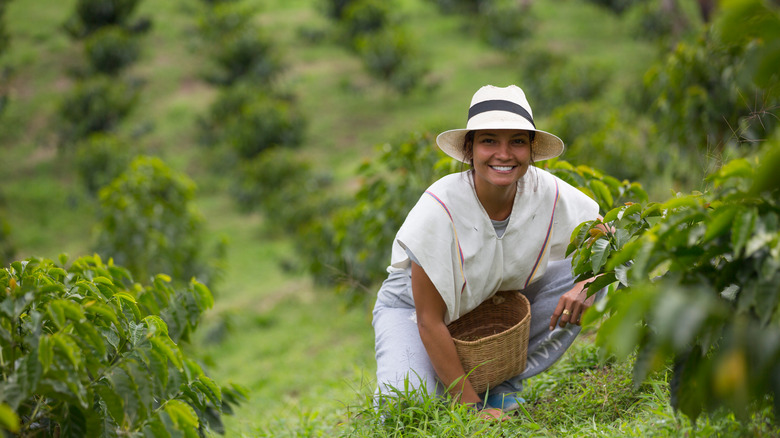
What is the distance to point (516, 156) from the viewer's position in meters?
2.31

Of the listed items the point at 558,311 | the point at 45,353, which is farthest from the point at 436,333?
the point at 45,353

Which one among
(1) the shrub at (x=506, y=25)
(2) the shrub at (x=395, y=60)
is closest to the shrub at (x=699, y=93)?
(2) the shrub at (x=395, y=60)

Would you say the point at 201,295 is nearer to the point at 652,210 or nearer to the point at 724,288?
the point at 652,210

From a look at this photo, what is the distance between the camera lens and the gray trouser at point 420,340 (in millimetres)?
2469

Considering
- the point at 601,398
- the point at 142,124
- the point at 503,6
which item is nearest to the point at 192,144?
the point at 142,124

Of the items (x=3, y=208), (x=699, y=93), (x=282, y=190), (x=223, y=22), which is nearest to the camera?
(x=699, y=93)

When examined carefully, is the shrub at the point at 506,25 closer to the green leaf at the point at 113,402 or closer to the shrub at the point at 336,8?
the shrub at the point at 336,8

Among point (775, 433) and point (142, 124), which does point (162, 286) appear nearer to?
point (775, 433)

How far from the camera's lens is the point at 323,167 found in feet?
48.0

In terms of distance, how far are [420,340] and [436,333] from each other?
8.1 inches

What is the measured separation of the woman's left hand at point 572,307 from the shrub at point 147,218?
4.99m

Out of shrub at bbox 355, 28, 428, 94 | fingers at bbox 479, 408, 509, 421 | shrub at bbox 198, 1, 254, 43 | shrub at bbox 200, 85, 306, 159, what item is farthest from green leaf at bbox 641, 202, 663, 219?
shrub at bbox 198, 1, 254, 43

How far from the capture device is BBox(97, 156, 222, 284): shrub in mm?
6480

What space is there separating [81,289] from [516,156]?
1.48m
